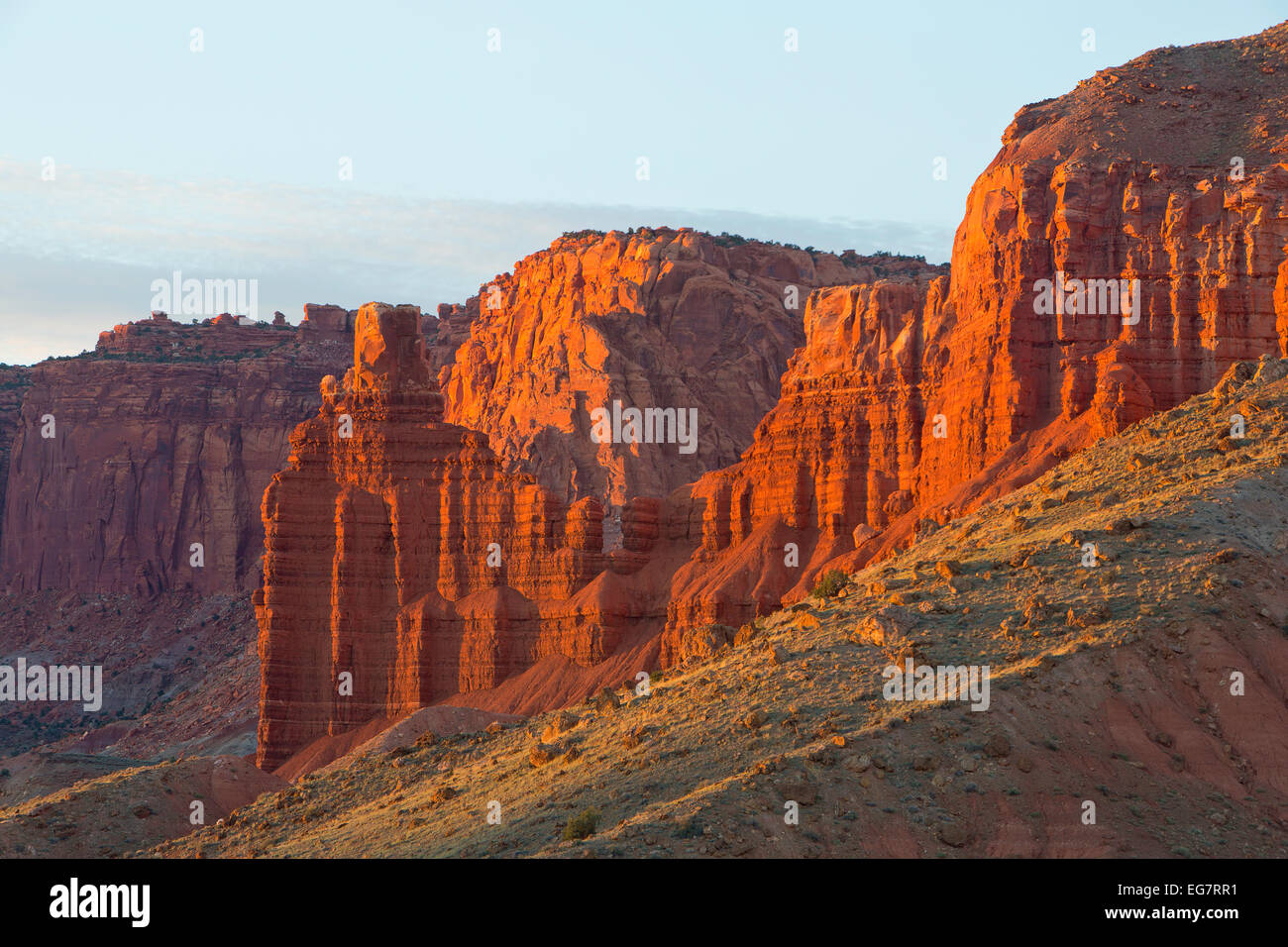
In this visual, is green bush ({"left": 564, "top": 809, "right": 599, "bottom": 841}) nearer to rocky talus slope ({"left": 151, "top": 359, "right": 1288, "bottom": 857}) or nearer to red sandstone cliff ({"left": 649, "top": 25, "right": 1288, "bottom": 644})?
rocky talus slope ({"left": 151, "top": 359, "right": 1288, "bottom": 857})

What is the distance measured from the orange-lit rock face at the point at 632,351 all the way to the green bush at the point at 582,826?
8775 centimetres

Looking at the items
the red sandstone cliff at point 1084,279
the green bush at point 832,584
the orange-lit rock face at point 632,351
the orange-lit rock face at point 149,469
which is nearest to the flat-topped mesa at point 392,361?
the red sandstone cliff at point 1084,279

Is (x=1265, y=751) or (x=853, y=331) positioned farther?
(x=853, y=331)

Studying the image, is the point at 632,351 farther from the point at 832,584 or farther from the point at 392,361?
the point at 832,584

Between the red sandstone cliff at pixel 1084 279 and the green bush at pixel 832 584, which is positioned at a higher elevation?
the red sandstone cliff at pixel 1084 279

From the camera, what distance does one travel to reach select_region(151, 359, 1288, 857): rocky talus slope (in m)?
37.5

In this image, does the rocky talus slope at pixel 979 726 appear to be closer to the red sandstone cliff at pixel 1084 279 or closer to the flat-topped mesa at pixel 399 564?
the red sandstone cliff at pixel 1084 279

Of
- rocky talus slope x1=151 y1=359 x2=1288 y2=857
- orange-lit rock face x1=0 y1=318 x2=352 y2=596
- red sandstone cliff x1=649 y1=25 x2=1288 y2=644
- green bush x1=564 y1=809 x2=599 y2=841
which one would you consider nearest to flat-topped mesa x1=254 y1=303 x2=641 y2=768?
red sandstone cliff x1=649 y1=25 x2=1288 y2=644

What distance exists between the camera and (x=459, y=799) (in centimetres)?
4722

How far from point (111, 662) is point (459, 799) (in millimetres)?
114964

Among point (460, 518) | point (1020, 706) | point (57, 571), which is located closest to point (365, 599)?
point (460, 518)

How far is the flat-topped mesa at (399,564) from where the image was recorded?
91.9 m

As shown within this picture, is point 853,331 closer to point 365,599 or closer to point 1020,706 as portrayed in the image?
point 365,599
